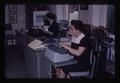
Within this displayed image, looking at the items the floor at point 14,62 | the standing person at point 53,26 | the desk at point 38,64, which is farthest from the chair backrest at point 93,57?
the floor at point 14,62

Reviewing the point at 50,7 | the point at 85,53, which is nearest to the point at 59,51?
the point at 85,53

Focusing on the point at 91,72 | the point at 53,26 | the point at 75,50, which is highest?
the point at 53,26

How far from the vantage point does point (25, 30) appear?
4.80 ft

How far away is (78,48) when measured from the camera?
4.84 ft

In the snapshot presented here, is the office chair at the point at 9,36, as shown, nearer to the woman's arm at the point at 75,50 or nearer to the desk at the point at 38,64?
the desk at the point at 38,64

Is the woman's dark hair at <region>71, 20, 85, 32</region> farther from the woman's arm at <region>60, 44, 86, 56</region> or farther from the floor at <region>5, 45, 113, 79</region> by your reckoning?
the floor at <region>5, 45, 113, 79</region>

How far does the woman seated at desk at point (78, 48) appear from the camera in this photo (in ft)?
4.83

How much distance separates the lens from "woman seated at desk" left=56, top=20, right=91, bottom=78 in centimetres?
147

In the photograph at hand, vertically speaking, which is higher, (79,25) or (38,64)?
(79,25)

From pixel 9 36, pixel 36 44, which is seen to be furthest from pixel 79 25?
pixel 9 36

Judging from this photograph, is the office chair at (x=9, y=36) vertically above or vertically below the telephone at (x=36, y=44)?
above

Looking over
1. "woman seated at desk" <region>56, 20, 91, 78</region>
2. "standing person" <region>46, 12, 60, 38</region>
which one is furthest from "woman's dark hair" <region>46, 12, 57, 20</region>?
"woman seated at desk" <region>56, 20, 91, 78</region>

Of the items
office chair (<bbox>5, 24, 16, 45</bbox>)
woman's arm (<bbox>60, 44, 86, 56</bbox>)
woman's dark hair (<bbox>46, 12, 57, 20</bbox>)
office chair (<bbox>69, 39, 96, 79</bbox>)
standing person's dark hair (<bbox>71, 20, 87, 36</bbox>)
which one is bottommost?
office chair (<bbox>69, 39, 96, 79</bbox>)

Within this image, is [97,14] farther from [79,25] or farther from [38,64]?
[38,64]
